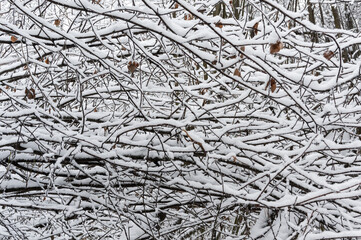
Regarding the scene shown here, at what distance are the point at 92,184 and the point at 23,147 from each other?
0.60 metres

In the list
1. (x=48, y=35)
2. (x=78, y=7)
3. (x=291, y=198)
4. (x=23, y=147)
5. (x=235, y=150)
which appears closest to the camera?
(x=78, y=7)

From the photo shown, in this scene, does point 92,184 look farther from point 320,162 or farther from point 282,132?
point 320,162

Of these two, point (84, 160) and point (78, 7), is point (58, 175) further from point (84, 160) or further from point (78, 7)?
point (78, 7)

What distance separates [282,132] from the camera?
252 centimetres

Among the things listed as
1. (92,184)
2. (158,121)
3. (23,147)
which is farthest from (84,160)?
(158,121)

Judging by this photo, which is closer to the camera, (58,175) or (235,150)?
(235,150)

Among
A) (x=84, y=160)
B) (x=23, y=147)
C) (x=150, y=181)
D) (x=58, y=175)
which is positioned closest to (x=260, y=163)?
(x=150, y=181)

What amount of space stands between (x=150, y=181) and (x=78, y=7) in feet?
5.58

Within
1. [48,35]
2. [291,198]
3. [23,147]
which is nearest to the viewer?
[48,35]

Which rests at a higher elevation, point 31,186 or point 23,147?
point 23,147

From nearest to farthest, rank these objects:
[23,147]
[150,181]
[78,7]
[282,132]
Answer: [78,7] → [282,132] → [23,147] → [150,181]

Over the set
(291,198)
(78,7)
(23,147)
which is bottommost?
(291,198)

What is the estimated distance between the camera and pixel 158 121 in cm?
221

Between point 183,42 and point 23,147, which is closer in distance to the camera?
point 183,42
